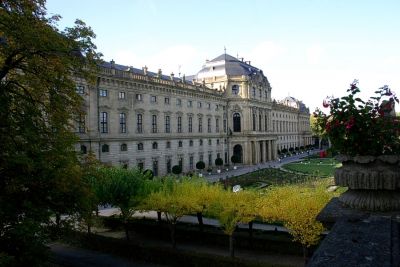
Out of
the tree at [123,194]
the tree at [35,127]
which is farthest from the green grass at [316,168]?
the tree at [35,127]

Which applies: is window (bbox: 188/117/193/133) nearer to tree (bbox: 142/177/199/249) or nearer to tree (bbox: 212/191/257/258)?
tree (bbox: 142/177/199/249)

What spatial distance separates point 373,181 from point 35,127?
1059cm

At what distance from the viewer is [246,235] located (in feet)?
71.4

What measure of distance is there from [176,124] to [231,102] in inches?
715

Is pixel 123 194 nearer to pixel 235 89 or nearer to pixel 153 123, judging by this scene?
pixel 153 123

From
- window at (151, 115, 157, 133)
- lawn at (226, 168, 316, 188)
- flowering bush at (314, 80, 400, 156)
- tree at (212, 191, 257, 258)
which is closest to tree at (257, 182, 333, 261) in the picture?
tree at (212, 191, 257, 258)

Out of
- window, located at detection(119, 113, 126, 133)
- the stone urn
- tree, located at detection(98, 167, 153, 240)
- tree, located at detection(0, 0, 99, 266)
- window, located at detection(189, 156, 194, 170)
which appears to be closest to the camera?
the stone urn

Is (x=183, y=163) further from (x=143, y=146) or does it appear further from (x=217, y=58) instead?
(x=217, y=58)

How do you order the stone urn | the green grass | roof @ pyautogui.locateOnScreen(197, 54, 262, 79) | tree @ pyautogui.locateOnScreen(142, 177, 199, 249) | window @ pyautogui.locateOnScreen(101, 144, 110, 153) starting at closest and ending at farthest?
the stone urn < tree @ pyautogui.locateOnScreen(142, 177, 199, 249) < window @ pyautogui.locateOnScreen(101, 144, 110, 153) < the green grass < roof @ pyautogui.locateOnScreen(197, 54, 262, 79)

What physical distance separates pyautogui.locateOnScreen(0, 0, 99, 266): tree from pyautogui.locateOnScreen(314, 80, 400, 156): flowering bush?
8489 millimetres

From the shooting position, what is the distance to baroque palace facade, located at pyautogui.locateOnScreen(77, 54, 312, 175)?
42.2 m

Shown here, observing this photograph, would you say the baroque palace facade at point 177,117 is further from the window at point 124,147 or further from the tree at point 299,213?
the tree at point 299,213

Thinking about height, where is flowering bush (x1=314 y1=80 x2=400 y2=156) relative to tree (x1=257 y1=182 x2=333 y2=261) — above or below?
above

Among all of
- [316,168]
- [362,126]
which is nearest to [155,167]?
[316,168]
